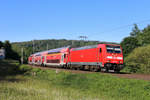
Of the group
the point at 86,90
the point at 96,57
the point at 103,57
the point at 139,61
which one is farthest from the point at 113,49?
the point at 139,61

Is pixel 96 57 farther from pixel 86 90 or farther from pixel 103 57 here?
pixel 86 90

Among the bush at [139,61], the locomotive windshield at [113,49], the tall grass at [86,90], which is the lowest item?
the tall grass at [86,90]

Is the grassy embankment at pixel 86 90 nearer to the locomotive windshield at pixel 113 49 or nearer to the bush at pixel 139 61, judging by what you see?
the locomotive windshield at pixel 113 49

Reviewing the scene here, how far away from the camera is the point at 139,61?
120ft

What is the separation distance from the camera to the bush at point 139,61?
112 ft

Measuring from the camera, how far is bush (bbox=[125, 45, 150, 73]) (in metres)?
34.0

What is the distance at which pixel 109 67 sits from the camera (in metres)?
24.4

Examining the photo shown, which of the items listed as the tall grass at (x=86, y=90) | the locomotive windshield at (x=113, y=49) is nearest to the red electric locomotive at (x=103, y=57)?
the locomotive windshield at (x=113, y=49)

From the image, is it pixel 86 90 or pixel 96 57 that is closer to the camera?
pixel 86 90

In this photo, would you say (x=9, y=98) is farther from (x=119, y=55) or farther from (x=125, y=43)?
(x=125, y=43)

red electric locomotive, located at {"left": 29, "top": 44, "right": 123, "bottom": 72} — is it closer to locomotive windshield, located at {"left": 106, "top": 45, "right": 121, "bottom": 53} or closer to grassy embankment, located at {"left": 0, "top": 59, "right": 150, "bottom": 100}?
locomotive windshield, located at {"left": 106, "top": 45, "right": 121, "bottom": 53}

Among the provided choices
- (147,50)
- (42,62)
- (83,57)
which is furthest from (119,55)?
(42,62)

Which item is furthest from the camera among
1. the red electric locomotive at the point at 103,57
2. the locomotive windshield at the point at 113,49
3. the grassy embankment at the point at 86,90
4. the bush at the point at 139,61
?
the bush at the point at 139,61

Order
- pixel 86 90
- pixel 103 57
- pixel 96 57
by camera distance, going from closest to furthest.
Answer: pixel 86 90
pixel 103 57
pixel 96 57
